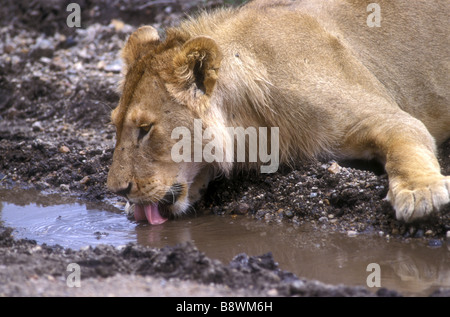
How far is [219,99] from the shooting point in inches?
190

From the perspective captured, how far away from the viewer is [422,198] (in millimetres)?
4156

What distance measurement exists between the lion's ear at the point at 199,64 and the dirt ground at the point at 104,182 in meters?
0.90

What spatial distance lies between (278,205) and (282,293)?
168cm

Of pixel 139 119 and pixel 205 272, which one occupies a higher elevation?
pixel 139 119

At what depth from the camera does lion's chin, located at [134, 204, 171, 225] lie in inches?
194

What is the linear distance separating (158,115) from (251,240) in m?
1.07

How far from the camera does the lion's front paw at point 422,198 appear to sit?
413cm

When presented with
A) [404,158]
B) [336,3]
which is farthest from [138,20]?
[404,158]

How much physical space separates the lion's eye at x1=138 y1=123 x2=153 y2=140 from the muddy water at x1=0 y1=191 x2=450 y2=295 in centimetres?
67

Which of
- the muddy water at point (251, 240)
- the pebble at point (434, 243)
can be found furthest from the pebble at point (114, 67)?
the pebble at point (434, 243)

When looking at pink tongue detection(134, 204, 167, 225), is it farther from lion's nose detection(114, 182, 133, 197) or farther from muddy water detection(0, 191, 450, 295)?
lion's nose detection(114, 182, 133, 197)

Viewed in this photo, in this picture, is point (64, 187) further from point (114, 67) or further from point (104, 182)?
point (114, 67)

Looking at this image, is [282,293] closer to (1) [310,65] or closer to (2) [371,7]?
(1) [310,65]

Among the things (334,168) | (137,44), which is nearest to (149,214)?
(137,44)
